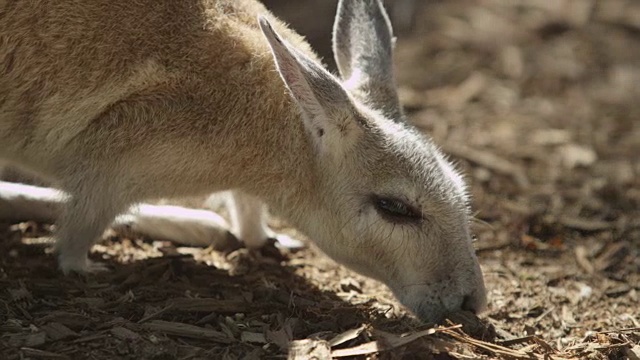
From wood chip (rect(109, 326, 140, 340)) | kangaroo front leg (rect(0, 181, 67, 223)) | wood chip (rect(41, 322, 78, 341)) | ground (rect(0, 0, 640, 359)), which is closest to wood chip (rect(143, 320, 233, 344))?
ground (rect(0, 0, 640, 359))

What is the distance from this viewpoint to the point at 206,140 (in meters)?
5.84

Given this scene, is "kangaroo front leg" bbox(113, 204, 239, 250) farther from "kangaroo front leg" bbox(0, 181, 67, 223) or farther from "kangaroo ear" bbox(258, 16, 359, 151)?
"kangaroo ear" bbox(258, 16, 359, 151)

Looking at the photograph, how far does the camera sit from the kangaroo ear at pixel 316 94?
535cm

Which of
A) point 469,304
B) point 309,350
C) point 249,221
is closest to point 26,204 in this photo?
point 249,221

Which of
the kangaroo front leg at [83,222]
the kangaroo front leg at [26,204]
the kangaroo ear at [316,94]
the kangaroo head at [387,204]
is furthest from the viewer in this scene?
the kangaroo front leg at [26,204]

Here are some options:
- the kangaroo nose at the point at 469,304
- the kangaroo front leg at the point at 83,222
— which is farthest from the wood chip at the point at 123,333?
the kangaroo nose at the point at 469,304

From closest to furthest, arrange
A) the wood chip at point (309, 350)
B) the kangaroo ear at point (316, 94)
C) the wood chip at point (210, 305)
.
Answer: the wood chip at point (309, 350) < the kangaroo ear at point (316, 94) < the wood chip at point (210, 305)

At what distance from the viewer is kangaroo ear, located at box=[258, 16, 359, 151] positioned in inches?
211

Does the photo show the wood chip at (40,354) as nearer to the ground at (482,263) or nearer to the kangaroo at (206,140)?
the ground at (482,263)

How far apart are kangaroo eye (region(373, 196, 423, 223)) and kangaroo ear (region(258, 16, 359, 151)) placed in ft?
1.44

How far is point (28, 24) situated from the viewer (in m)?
5.79

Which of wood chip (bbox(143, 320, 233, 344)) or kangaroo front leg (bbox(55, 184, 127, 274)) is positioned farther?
kangaroo front leg (bbox(55, 184, 127, 274))

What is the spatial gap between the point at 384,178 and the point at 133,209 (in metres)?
1.64

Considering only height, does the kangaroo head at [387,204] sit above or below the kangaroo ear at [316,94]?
below
